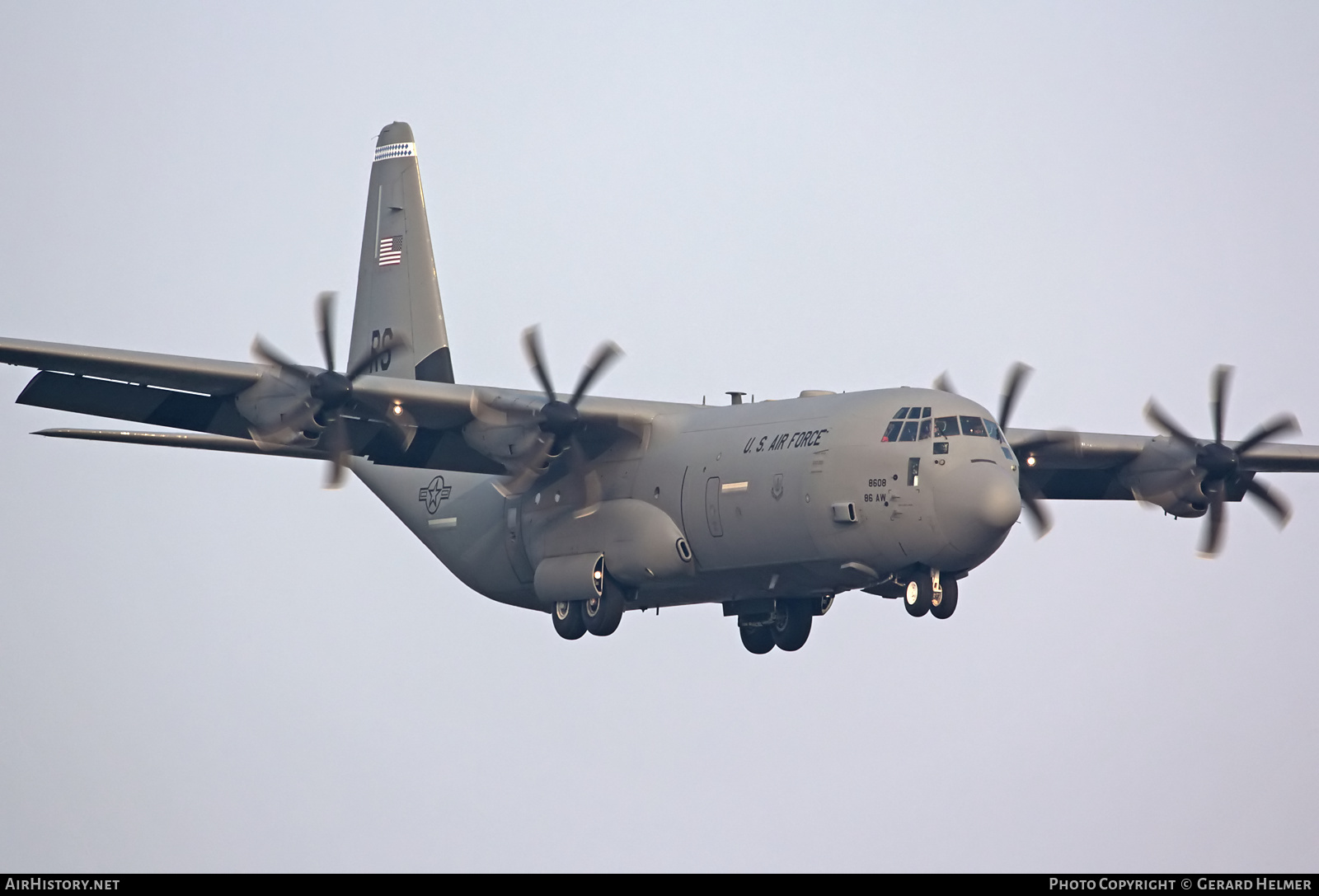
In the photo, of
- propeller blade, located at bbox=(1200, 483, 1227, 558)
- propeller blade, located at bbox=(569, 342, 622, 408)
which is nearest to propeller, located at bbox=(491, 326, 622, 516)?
propeller blade, located at bbox=(569, 342, 622, 408)

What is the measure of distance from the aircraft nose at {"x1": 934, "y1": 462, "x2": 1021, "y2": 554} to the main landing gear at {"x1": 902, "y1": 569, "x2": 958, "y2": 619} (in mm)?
914

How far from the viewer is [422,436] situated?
3044 centimetres

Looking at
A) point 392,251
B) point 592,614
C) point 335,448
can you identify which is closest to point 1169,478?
point 592,614

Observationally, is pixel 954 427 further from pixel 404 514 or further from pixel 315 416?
pixel 404 514

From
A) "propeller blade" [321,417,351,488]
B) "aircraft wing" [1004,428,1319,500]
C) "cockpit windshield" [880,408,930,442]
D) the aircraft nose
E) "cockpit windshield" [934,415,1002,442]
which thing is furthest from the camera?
"aircraft wing" [1004,428,1319,500]

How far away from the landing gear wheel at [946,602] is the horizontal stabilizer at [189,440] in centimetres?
954

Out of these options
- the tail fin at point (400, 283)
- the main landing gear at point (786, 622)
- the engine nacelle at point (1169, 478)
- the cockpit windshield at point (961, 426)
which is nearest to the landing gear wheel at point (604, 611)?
the main landing gear at point (786, 622)

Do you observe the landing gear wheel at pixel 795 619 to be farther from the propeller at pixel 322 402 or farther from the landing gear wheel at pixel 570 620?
the propeller at pixel 322 402

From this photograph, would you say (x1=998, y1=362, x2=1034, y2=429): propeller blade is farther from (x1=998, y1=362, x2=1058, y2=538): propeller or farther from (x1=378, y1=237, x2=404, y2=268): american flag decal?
(x1=378, y1=237, x2=404, y2=268): american flag decal

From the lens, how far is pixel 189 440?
31641mm

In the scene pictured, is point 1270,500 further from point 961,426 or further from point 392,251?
point 392,251

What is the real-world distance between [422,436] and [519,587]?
11.3ft

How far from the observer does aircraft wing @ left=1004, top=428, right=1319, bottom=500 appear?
3206cm
